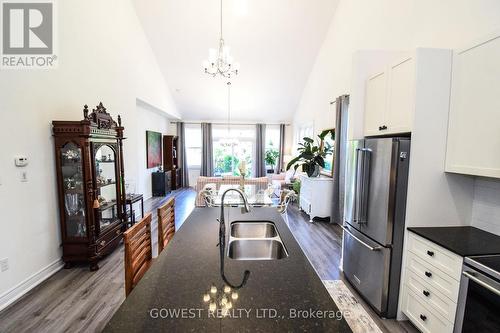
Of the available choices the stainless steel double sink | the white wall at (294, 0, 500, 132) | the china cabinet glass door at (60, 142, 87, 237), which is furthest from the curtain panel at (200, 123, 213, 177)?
the stainless steel double sink

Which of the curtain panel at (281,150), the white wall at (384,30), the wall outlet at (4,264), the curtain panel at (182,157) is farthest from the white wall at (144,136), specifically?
the curtain panel at (281,150)

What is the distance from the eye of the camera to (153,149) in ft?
22.2

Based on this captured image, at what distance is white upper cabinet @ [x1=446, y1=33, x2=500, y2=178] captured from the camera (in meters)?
1.53

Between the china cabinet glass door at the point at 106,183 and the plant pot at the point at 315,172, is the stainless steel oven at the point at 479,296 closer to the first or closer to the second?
the plant pot at the point at 315,172

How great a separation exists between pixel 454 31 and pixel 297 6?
3251 mm

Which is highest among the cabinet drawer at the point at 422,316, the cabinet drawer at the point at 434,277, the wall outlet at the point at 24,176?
the wall outlet at the point at 24,176

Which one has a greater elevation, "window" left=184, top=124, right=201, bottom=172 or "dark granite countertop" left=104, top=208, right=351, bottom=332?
"window" left=184, top=124, right=201, bottom=172

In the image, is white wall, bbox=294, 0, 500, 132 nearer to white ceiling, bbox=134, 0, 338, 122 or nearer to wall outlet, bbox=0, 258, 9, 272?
white ceiling, bbox=134, 0, 338, 122

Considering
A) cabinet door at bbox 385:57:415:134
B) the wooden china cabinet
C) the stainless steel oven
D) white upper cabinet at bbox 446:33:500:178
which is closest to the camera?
the stainless steel oven

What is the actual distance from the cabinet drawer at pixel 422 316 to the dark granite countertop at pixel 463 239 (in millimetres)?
525

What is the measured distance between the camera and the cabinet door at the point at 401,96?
1921 millimetres

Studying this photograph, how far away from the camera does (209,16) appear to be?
4.70 metres

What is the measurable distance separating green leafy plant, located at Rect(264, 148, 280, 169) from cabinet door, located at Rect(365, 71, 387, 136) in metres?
6.35

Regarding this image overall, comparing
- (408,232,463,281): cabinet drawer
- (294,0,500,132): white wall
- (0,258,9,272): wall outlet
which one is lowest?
(0,258,9,272): wall outlet
